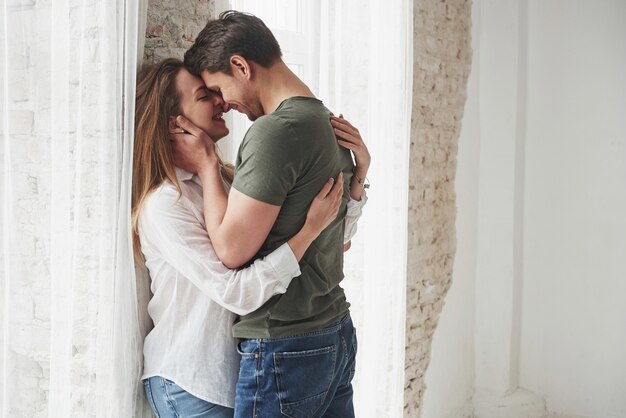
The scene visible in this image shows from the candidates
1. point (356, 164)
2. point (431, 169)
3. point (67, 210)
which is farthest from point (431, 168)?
point (67, 210)

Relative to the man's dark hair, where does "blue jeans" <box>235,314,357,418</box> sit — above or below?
below

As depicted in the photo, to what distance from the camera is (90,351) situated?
178cm

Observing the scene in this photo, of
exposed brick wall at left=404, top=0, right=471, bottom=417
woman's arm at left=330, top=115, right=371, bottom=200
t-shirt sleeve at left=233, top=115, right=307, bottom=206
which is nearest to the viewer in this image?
t-shirt sleeve at left=233, top=115, right=307, bottom=206

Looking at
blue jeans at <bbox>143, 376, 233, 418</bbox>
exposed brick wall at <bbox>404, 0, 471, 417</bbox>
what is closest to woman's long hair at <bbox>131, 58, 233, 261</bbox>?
blue jeans at <bbox>143, 376, 233, 418</bbox>

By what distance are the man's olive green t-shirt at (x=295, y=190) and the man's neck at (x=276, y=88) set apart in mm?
83

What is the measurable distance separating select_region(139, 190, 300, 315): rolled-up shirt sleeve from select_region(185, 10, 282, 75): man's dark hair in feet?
1.25

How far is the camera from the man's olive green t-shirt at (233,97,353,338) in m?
1.75

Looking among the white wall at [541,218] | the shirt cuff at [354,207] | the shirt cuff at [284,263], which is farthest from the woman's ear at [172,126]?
the white wall at [541,218]

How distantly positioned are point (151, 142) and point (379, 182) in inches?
62.3

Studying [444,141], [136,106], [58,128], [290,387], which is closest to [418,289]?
[444,141]

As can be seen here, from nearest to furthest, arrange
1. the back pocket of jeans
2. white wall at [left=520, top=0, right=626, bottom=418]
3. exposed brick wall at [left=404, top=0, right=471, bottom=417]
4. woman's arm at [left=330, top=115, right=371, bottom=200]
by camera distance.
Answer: the back pocket of jeans, woman's arm at [left=330, top=115, right=371, bottom=200], exposed brick wall at [left=404, top=0, right=471, bottom=417], white wall at [left=520, top=0, right=626, bottom=418]

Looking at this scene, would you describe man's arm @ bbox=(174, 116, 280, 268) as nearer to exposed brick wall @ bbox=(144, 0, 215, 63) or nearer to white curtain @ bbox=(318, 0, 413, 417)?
exposed brick wall @ bbox=(144, 0, 215, 63)

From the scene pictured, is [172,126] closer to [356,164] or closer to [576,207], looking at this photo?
[356,164]

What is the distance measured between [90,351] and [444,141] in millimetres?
2850
